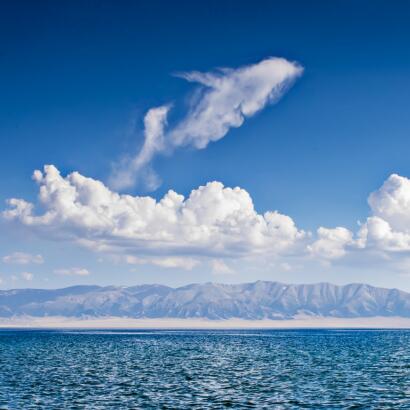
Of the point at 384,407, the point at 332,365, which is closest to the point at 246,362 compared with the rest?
the point at 332,365

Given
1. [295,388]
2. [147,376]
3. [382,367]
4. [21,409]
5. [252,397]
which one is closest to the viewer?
[21,409]

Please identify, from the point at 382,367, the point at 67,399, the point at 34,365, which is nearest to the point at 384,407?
the point at 67,399

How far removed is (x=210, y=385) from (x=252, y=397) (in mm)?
9952

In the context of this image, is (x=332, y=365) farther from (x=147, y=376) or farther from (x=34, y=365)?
(x=34, y=365)

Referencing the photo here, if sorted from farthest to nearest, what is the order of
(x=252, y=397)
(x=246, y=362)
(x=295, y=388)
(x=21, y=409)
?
(x=246, y=362) < (x=295, y=388) < (x=252, y=397) < (x=21, y=409)

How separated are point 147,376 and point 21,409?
89.6ft

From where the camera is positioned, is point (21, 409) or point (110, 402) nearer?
point (21, 409)

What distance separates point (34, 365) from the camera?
90188 millimetres

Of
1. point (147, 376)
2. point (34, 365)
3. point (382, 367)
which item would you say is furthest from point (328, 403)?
point (34, 365)

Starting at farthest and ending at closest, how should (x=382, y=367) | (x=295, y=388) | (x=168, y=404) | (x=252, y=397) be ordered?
1. (x=382, y=367)
2. (x=295, y=388)
3. (x=252, y=397)
4. (x=168, y=404)

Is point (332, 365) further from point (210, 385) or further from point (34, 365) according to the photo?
point (34, 365)

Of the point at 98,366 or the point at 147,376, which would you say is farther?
the point at 98,366

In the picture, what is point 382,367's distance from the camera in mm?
87312

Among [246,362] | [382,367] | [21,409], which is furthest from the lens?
[246,362]
